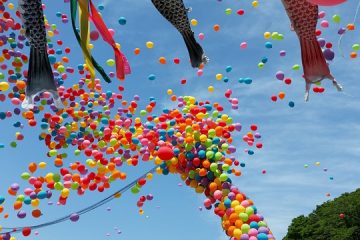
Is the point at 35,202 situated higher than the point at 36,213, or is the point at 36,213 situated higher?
the point at 35,202

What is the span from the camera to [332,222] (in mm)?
15312

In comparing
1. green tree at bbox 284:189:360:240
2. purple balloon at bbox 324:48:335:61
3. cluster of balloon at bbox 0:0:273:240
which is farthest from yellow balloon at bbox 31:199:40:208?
green tree at bbox 284:189:360:240

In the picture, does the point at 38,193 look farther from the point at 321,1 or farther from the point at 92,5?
the point at 321,1

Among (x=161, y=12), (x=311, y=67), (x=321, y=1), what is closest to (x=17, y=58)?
(x=161, y=12)

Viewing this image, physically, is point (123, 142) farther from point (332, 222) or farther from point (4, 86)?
point (332, 222)

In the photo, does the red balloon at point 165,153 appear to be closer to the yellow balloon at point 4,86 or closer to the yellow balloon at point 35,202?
the yellow balloon at point 35,202

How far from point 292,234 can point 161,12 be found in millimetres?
11890

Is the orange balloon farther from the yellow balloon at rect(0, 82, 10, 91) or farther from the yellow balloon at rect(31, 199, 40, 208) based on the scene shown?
the yellow balloon at rect(0, 82, 10, 91)

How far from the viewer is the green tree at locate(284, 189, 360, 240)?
14.9m

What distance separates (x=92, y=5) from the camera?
5.64 meters

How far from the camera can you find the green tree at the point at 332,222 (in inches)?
587

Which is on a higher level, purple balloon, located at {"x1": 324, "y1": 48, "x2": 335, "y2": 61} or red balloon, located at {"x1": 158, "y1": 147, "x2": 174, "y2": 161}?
purple balloon, located at {"x1": 324, "y1": 48, "x2": 335, "y2": 61}

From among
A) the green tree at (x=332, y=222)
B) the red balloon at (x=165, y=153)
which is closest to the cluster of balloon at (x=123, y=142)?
the red balloon at (x=165, y=153)

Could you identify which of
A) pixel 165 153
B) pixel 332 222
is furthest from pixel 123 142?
pixel 332 222
